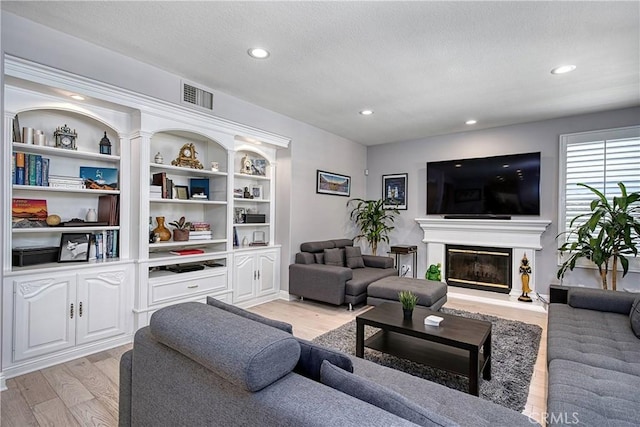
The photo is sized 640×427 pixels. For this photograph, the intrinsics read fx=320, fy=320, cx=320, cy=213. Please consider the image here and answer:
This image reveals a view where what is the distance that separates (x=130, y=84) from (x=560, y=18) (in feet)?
11.1

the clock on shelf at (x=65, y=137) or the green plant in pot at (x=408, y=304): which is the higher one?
the clock on shelf at (x=65, y=137)

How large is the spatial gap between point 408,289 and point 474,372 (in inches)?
60.0

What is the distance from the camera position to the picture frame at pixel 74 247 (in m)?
2.72

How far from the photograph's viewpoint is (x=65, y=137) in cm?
275

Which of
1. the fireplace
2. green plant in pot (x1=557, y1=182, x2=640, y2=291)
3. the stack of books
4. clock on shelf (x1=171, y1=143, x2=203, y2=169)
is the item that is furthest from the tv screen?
clock on shelf (x1=171, y1=143, x2=203, y2=169)

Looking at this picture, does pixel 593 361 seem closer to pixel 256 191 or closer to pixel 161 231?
pixel 161 231

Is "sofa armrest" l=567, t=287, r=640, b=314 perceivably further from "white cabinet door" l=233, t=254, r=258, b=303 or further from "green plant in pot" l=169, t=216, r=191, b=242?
"green plant in pot" l=169, t=216, r=191, b=242

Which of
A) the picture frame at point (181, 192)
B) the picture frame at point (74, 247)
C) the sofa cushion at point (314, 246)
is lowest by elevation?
the sofa cushion at point (314, 246)

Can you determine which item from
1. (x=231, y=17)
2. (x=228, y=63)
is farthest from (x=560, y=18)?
(x=228, y=63)

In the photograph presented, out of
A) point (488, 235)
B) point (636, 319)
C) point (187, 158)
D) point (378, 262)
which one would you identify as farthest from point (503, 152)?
point (187, 158)

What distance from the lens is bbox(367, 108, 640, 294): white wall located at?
4176mm

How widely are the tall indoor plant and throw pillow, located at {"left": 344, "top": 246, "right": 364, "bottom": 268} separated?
0.76 m

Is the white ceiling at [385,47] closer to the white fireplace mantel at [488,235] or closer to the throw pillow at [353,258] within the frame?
the white fireplace mantel at [488,235]

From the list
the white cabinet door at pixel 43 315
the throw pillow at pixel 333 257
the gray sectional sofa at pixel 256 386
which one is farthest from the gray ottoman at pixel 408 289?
the white cabinet door at pixel 43 315
